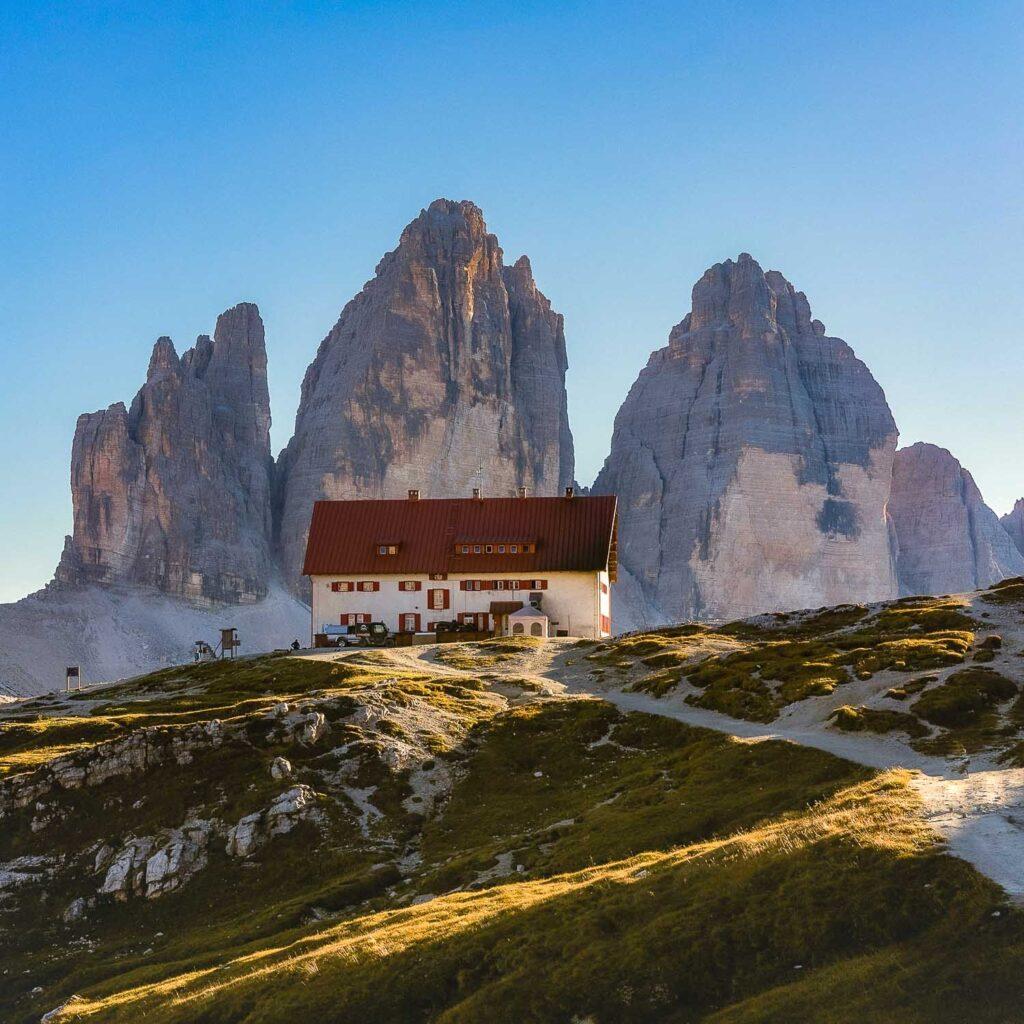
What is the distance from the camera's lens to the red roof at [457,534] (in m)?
108

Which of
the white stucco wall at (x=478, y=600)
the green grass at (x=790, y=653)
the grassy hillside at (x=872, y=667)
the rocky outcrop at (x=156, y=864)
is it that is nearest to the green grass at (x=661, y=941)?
the rocky outcrop at (x=156, y=864)

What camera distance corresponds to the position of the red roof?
108m

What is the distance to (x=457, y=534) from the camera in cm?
10994

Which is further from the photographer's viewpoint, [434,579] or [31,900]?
[434,579]

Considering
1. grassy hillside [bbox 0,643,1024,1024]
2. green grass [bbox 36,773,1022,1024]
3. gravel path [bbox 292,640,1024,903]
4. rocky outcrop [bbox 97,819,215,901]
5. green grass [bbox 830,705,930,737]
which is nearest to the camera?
green grass [bbox 36,773,1022,1024]

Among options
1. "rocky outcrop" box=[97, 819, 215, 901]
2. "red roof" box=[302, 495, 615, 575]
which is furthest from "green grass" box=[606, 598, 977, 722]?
"rocky outcrop" box=[97, 819, 215, 901]

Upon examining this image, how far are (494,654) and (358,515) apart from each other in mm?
32216

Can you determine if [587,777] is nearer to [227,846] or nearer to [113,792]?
[227,846]

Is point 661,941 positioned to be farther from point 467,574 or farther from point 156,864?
point 467,574

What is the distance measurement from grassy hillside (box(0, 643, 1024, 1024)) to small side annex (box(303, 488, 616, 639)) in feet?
107

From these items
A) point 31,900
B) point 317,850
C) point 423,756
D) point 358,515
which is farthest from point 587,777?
point 358,515

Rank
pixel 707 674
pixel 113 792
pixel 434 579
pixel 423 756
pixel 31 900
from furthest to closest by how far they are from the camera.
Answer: pixel 434 579 < pixel 707 674 < pixel 423 756 < pixel 113 792 < pixel 31 900

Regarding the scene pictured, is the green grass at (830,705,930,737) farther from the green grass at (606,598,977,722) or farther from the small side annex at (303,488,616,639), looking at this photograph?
the small side annex at (303,488,616,639)

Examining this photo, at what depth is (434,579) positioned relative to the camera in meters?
107
